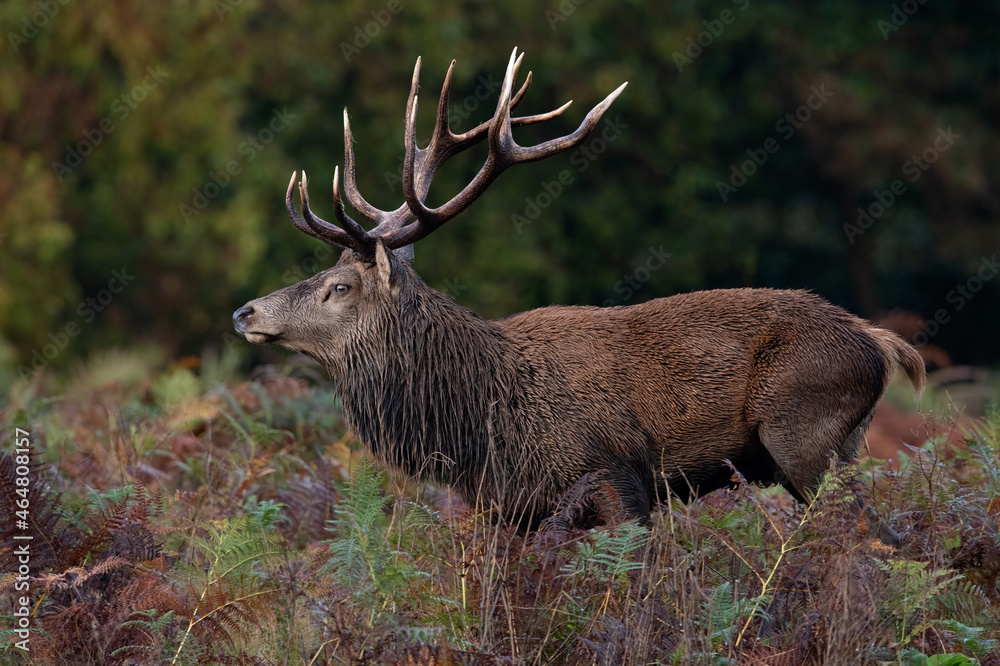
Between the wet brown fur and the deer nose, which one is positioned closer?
the wet brown fur

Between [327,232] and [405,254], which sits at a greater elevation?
[327,232]

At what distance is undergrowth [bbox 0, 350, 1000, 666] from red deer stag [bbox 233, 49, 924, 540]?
1.09 ft

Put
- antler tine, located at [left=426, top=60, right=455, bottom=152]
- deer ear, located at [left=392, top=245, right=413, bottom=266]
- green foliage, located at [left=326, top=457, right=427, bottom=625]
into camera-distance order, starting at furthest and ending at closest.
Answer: deer ear, located at [left=392, top=245, right=413, bottom=266]
antler tine, located at [left=426, top=60, right=455, bottom=152]
green foliage, located at [left=326, top=457, right=427, bottom=625]

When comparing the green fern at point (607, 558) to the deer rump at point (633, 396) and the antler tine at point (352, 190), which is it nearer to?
the deer rump at point (633, 396)

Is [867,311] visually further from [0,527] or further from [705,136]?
[0,527]

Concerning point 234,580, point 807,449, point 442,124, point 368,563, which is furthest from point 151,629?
point 442,124

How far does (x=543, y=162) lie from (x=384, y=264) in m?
14.8

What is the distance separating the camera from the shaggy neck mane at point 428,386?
5824 mm

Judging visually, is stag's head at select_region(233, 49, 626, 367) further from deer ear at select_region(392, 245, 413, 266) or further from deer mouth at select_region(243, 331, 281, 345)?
deer ear at select_region(392, 245, 413, 266)

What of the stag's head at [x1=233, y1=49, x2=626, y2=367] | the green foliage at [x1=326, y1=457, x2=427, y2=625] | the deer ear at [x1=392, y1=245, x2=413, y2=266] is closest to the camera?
the green foliage at [x1=326, y1=457, x2=427, y2=625]

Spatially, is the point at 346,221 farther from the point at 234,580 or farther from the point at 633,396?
the point at 234,580

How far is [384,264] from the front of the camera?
5930 mm

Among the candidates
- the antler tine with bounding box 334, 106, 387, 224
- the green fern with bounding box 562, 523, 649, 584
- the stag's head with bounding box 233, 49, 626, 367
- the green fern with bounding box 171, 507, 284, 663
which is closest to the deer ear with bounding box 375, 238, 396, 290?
the stag's head with bounding box 233, 49, 626, 367

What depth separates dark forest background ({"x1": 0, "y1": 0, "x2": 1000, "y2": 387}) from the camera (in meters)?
17.2
